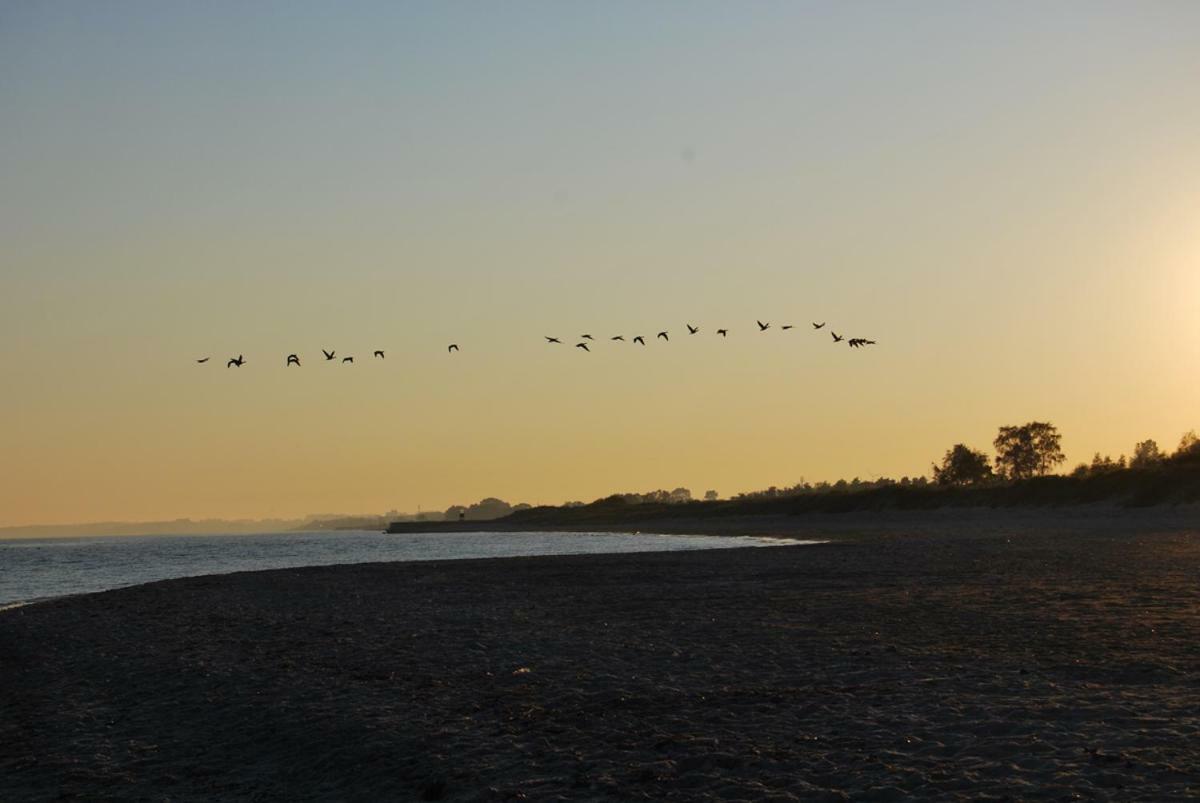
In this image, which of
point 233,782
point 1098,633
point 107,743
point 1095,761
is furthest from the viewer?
point 1098,633

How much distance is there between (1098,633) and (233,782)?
15.0 m

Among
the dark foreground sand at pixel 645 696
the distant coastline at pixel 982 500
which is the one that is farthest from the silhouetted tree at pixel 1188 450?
the dark foreground sand at pixel 645 696

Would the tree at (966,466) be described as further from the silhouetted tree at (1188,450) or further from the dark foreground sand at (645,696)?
the dark foreground sand at (645,696)

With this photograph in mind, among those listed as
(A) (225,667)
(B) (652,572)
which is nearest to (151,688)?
(A) (225,667)

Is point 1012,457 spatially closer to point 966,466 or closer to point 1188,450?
point 966,466

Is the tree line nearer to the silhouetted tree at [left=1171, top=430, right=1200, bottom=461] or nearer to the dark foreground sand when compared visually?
the silhouetted tree at [left=1171, top=430, right=1200, bottom=461]

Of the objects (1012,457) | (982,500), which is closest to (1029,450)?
(1012,457)

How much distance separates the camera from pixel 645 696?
643 inches

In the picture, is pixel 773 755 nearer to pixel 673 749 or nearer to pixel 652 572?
pixel 673 749

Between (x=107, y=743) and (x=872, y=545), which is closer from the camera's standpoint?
(x=107, y=743)

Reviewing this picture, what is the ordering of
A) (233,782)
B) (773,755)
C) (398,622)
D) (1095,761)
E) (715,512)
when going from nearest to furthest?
(1095,761)
(773,755)
(233,782)
(398,622)
(715,512)

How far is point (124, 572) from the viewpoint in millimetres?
68812

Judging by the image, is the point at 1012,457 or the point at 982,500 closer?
the point at 982,500

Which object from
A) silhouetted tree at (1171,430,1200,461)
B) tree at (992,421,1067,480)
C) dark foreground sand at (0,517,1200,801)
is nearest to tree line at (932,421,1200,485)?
tree at (992,421,1067,480)
